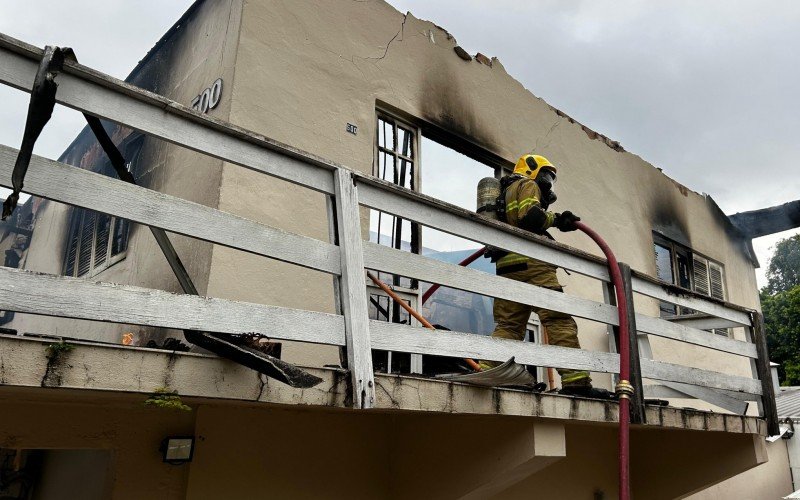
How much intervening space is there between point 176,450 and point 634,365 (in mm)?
2814

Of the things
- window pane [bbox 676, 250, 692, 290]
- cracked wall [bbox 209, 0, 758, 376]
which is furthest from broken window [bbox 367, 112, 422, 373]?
window pane [bbox 676, 250, 692, 290]

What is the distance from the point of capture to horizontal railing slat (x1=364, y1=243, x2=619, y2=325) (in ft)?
9.32

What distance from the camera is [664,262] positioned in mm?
8789

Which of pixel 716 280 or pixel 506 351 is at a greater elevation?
pixel 716 280

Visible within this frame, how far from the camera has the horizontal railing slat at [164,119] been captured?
210 cm

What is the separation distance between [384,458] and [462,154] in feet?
10.8

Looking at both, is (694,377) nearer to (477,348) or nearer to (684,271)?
(477,348)

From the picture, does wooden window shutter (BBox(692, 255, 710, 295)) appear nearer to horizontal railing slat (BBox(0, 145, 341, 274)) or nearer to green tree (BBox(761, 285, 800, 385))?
horizontal railing slat (BBox(0, 145, 341, 274))

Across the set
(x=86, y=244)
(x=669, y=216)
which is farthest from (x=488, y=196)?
(x=669, y=216)

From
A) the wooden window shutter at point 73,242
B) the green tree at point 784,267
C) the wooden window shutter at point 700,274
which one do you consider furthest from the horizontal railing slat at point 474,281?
the green tree at point 784,267

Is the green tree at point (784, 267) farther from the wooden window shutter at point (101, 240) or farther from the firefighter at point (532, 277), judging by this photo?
the wooden window shutter at point (101, 240)

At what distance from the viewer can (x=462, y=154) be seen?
6383mm

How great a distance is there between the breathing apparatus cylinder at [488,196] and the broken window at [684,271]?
4.29m

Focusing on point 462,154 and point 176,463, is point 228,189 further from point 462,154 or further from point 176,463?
point 462,154
